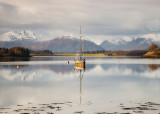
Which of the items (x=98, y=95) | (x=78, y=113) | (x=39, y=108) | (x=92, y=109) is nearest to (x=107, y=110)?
(x=92, y=109)

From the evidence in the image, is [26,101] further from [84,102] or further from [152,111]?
[152,111]

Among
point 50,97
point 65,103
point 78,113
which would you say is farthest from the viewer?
point 50,97

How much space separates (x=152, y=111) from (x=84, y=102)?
26.4 ft

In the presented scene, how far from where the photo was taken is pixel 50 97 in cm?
3372

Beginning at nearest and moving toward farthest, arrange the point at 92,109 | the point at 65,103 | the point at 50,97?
the point at 92,109 → the point at 65,103 → the point at 50,97

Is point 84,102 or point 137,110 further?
point 84,102

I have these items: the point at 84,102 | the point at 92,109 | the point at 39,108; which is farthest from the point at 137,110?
the point at 39,108

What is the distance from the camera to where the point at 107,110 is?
26.0m

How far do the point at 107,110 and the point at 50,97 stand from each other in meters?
10.2

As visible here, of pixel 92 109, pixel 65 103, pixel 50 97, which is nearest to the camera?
pixel 92 109

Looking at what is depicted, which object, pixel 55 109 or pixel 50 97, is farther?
pixel 50 97

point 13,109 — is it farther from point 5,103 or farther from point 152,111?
point 152,111

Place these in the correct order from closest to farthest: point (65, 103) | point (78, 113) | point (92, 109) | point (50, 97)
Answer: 1. point (78, 113)
2. point (92, 109)
3. point (65, 103)
4. point (50, 97)

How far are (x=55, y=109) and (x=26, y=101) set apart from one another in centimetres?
582
